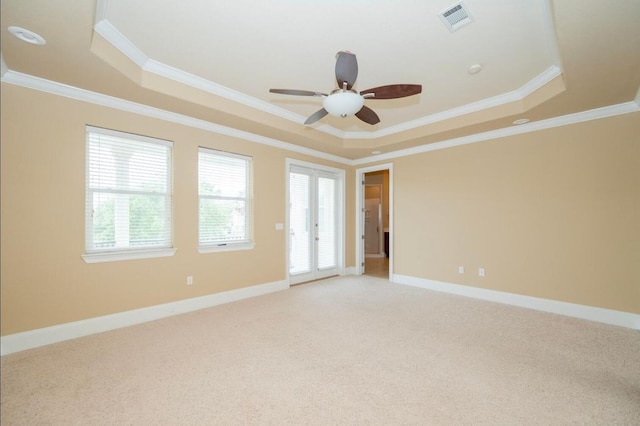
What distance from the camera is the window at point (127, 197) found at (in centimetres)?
316

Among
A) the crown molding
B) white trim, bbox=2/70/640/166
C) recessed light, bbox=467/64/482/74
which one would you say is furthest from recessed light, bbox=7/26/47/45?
recessed light, bbox=467/64/482/74

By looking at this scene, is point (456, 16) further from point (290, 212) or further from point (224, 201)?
point (290, 212)

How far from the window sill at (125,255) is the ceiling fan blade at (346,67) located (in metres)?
2.92

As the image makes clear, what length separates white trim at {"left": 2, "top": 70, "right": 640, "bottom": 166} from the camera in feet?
9.29

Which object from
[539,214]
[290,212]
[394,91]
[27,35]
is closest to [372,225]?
[290,212]

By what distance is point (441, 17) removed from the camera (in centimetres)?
237

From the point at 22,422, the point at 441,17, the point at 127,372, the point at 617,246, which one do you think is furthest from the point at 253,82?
the point at 617,246

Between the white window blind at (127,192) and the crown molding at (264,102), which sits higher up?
the crown molding at (264,102)

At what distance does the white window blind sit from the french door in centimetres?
209

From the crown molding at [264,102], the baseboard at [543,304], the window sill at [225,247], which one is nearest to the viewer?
the crown molding at [264,102]

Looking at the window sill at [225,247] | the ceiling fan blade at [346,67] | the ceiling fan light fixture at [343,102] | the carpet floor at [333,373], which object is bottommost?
the carpet floor at [333,373]

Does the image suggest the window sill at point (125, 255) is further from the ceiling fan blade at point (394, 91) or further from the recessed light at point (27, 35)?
the ceiling fan blade at point (394, 91)

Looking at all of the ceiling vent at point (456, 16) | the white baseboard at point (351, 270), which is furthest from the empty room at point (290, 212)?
the white baseboard at point (351, 270)

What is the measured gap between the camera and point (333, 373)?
2387 mm
